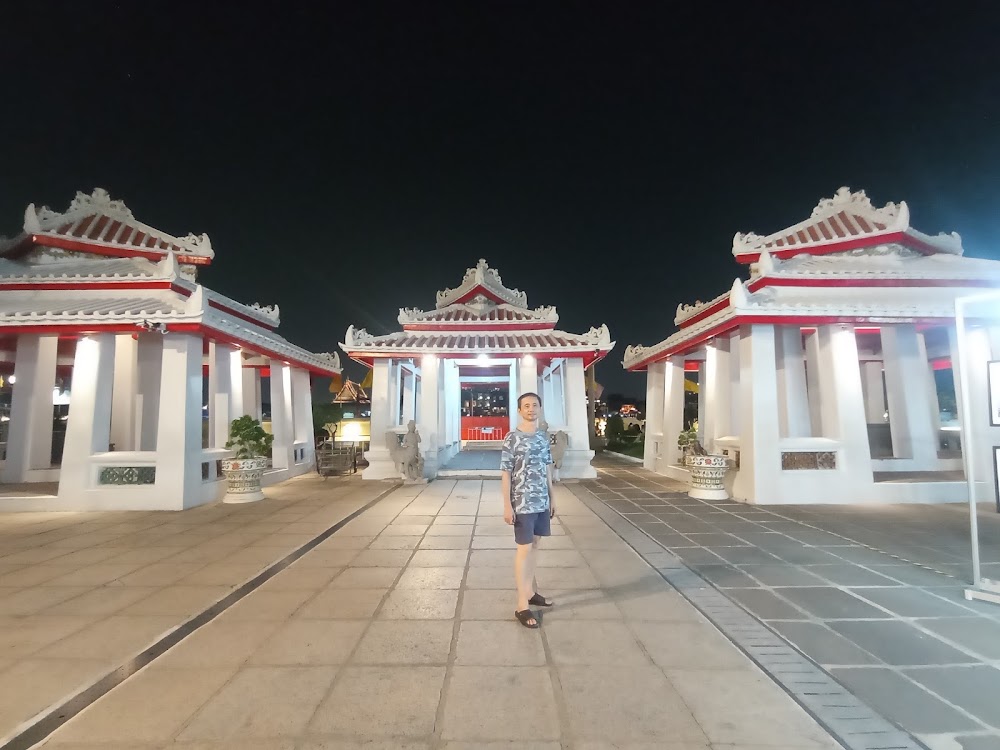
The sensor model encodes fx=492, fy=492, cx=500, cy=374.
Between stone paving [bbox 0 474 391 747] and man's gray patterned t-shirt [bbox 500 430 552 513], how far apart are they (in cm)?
271

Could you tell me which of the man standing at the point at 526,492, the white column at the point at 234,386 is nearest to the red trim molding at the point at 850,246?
the man standing at the point at 526,492

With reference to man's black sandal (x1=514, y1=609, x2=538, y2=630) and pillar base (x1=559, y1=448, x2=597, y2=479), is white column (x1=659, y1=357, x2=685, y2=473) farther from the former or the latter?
man's black sandal (x1=514, y1=609, x2=538, y2=630)

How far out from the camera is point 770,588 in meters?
4.37

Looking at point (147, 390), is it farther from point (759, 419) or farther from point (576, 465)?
point (759, 419)

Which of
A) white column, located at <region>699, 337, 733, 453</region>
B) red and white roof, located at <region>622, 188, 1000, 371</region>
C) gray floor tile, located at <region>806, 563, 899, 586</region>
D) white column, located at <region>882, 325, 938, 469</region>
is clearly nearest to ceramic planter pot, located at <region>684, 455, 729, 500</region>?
white column, located at <region>699, 337, 733, 453</region>

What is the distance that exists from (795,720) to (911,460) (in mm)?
10998

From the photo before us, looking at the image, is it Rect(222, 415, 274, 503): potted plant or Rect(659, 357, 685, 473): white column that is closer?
Rect(222, 415, 274, 503): potted plant

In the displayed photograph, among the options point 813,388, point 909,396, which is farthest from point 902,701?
point 813,388

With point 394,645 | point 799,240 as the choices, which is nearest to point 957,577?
point 394,645

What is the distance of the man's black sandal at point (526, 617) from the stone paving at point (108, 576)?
2541mm

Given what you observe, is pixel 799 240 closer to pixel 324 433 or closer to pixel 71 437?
pixel 71 437

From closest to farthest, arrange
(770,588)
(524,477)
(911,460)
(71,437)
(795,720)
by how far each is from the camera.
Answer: (795,720) → (524,477) → (770,588) → (71,437) → (911,460)

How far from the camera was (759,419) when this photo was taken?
870 cm

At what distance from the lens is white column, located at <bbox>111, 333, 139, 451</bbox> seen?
462 inches
